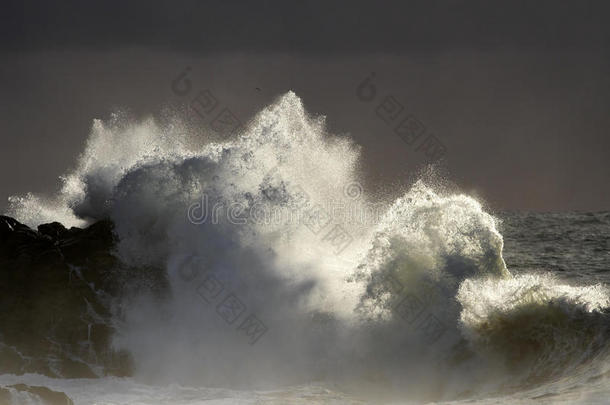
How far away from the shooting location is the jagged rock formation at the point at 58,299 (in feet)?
52.4

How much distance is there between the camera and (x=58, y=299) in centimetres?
1706

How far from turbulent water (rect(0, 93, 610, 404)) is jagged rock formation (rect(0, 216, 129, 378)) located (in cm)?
21

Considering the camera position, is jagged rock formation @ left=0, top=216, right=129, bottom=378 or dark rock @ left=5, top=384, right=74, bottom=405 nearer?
dark rock @ left=5, top=384, right=74, bottom=405

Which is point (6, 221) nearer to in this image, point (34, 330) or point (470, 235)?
point (34, 330)

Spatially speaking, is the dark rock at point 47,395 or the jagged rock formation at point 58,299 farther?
the jagged rock formation at point 58,299

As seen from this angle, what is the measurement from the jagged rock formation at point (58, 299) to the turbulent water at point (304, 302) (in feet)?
0.69

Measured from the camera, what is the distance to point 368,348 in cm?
1571

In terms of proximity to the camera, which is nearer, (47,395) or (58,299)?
(47,395)

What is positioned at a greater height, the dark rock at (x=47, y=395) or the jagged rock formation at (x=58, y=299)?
the jagged rock formation at (x=58, y=299)

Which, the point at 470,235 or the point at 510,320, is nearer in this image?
the point at 510,320

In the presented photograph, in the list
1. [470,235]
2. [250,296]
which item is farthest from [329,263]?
[470,235]

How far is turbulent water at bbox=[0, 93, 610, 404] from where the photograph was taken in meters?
14.7

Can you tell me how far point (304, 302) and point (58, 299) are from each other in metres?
5.61

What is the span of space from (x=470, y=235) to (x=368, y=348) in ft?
12.5
